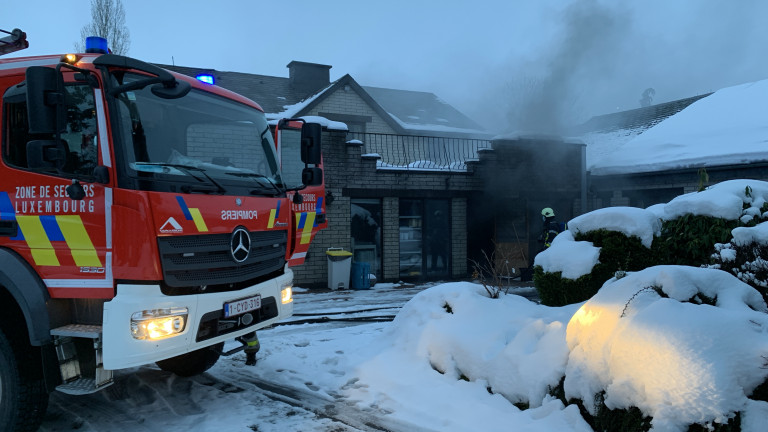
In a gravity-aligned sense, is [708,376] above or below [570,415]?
above

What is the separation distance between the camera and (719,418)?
118 inches

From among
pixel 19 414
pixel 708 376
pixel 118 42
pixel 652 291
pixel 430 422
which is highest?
pixel 118 42

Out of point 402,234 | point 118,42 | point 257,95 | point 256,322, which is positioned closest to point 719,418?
point 256,322

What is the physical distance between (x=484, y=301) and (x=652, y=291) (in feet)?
6.74

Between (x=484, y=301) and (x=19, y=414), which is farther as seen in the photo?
(x=484, y=301)

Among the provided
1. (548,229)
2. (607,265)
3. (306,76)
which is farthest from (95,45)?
(306,76)

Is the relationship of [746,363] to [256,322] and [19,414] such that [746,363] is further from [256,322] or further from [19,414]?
[19,414]

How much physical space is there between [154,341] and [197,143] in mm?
1600

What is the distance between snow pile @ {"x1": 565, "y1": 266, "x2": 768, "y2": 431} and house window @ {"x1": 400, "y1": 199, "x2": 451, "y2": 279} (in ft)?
32.3

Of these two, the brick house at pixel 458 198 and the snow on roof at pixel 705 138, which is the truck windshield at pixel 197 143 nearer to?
the brick house at pixel 458 198

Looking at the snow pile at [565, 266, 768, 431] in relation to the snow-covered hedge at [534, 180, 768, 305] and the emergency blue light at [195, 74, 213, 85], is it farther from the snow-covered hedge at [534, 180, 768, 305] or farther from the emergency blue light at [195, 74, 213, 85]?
the emergency blue light at [195, 74, 213, 85]

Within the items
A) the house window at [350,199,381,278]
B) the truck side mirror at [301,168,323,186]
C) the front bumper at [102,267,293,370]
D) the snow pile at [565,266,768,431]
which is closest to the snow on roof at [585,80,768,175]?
the house window at [350,199,381,278]

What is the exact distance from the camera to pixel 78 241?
3570 millimetres

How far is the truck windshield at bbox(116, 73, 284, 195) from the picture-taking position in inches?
143
